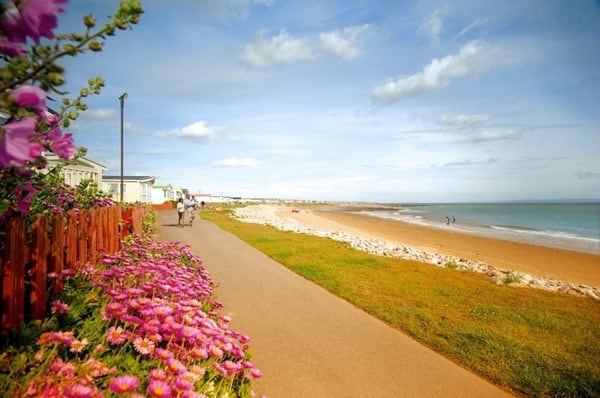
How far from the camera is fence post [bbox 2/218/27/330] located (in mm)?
2879

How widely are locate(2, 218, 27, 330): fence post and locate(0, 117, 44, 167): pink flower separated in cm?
257

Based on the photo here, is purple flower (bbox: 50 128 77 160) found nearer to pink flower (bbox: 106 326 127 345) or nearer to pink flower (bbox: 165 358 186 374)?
pink flower (bbox: 165 358 186 374)

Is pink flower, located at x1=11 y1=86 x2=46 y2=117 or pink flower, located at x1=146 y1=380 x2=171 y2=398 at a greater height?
pink flower, located at x1=11 y1=86 x2=46 y2=117

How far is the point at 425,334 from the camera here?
570cm

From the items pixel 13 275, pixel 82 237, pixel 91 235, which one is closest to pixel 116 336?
pixel 13 275

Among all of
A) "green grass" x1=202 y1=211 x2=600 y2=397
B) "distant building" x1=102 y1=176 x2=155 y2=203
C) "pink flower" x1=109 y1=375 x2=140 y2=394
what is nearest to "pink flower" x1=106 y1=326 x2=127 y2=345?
Result: "pink flower" x1=109 y1=375 x2=140 y2=394

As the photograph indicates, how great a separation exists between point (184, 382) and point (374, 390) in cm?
281

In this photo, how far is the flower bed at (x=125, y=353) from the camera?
2020 millimetres

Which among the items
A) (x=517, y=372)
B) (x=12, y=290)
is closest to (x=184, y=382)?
(x=12, y=290)

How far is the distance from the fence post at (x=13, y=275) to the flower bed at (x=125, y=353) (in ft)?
0.92

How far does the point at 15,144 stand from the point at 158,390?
4.59ft

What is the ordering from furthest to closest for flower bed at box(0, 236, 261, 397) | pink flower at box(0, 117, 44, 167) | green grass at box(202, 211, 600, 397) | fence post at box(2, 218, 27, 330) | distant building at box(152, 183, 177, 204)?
distant building at box(152, 183, 177, 204) < green grass at box(202, 211, 600, 397) < fence post at box(2, 218, 27, 330) < flower bed at box(0, 236, 261, 397) < pink flower at box(0, 117, 44, 167)

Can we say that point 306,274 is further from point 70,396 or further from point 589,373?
point 70,396

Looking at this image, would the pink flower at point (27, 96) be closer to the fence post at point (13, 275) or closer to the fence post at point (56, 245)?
the fence post at point (13, 275)
